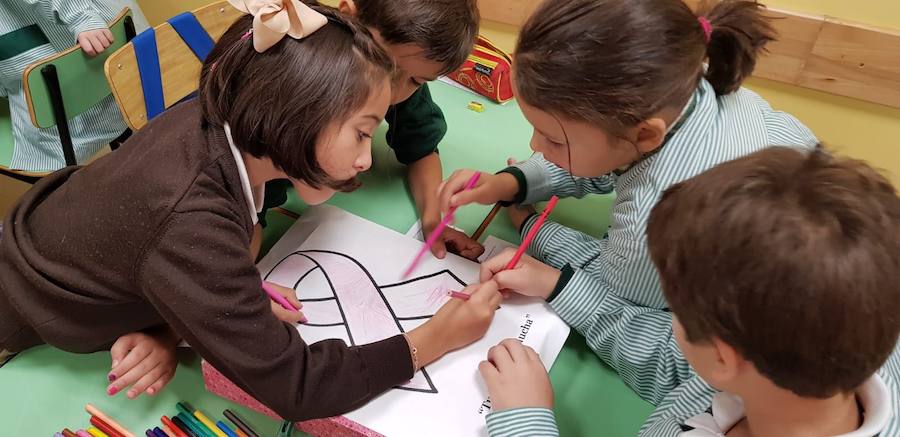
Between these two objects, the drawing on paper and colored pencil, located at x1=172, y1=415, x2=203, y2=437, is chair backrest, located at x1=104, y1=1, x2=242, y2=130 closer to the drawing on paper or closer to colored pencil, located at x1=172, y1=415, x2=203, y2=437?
the drawing on paper

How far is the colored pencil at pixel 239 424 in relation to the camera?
26.6 inches

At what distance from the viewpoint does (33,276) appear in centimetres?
75

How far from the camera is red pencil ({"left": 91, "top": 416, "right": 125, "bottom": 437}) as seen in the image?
2.18 feet

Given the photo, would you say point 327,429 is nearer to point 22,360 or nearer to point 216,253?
point 216,253

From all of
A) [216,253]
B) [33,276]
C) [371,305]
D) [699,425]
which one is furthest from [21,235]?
[699,425]

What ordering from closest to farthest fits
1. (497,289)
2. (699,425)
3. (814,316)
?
1. (814,316)
2. (699,425)
3. (497,289)

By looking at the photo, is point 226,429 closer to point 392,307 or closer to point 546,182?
point 392,307

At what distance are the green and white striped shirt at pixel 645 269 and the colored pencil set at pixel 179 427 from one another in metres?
0.41

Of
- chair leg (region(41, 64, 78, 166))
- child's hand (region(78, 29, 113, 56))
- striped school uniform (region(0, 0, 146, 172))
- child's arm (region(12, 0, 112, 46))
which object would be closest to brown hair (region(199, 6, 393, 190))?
chair leg (region(41, 64, 78, 166))

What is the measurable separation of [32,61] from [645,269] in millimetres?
1506

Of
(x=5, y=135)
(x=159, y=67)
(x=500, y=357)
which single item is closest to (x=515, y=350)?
Answer: (x=500, y=357)

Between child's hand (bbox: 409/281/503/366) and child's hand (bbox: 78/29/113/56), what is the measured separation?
3.03 ft

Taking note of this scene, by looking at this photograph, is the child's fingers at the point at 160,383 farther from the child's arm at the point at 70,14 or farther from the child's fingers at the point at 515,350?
the child's arm at the point at 70,14

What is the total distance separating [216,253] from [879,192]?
590 millimetres
